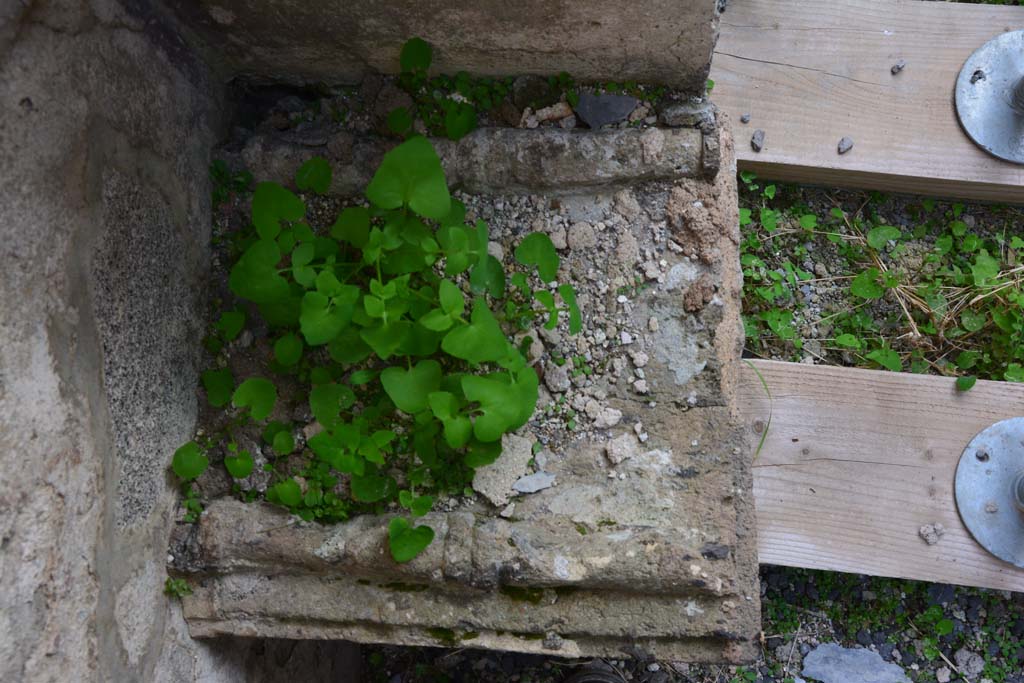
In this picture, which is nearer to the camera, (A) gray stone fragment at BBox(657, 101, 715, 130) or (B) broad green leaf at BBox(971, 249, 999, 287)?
(A) gray stone fragment at BBox(657, 101, 715, 130)

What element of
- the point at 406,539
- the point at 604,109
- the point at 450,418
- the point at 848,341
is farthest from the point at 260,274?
the point at 848,341

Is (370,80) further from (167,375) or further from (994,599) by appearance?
(994,599)

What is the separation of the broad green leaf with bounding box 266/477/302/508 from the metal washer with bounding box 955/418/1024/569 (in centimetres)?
176

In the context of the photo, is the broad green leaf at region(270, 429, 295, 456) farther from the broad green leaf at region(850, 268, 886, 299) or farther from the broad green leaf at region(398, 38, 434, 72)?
the broad green leaf at region(850, 268, 886, 299)

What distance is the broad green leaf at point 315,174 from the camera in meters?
1.63

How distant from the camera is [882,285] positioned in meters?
2.27

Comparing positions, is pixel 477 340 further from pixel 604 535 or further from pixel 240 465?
pixel 240 465

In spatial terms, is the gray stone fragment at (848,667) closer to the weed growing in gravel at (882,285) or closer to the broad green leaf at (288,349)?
the weed growing in gravel at (882,285)

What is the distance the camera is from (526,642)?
154 cm

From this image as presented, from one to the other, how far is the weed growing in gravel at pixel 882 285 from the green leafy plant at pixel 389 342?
94cm

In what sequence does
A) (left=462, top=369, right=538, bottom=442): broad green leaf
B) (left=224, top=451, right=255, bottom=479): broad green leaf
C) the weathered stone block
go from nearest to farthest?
1. (left=462, top=369, right=538, bottom=442): broad green leaf
2. the weathered stone block
3. (left=224, top=451, right=255, bottom=479): broad green leaf

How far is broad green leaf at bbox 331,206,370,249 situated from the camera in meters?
1.56

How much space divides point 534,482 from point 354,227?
0.65 metres

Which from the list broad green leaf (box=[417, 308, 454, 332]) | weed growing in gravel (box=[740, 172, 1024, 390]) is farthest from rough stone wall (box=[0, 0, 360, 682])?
weed growing in gravel (box=[740, 172, 1024, 390])
